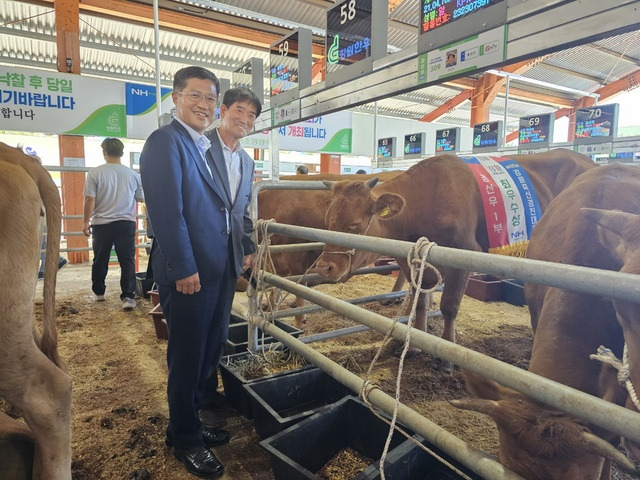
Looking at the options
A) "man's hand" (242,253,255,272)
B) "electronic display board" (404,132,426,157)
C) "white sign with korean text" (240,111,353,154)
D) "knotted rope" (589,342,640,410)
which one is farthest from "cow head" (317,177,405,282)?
"electronic display board" (404,132,426,157)

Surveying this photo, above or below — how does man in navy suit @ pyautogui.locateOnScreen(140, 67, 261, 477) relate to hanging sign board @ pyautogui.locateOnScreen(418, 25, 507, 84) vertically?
below

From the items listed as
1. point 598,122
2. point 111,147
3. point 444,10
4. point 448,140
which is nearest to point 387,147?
point 448,140

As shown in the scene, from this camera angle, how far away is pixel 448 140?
32.7ft

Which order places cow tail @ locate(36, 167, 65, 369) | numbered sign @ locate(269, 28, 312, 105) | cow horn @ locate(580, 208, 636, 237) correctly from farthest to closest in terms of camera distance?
numbered sign @ locate(269, 28, 312, 105) → cow tail @ locate(36, 167, 65, 369) → cow horn @ locate(580, 208, 636, 237)

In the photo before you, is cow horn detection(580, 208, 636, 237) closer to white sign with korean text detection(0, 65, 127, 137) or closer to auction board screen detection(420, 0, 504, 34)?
auction board screen detection(420, 0, 504, 34)

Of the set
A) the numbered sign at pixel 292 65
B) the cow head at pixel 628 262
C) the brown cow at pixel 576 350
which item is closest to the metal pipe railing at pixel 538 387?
the brown cow at pixel 576 350

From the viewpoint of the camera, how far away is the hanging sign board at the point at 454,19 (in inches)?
70.1

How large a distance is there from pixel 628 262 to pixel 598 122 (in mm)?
8194

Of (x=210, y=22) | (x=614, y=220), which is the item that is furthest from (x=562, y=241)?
(x=210, y=22)

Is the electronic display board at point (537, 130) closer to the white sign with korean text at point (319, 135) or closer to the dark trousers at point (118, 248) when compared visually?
the white sign with korean text at point (319, 135)

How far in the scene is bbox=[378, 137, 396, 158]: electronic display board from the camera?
34.5 feet

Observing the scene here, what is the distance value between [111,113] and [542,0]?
25.2ft

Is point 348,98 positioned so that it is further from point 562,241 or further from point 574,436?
point 574,436

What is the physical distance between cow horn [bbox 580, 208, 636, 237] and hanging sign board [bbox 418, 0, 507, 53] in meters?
1.02
